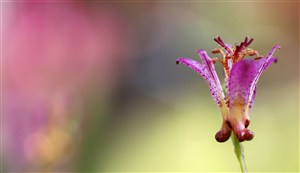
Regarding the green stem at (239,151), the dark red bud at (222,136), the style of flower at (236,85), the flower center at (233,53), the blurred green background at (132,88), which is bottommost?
the green stem at (239,151)

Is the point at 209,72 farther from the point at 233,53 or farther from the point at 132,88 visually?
the point at 132,88

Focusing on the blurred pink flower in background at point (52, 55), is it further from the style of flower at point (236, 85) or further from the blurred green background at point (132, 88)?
the style of flower at point (236, 85)

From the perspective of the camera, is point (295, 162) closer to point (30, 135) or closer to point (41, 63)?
point (30, 135)

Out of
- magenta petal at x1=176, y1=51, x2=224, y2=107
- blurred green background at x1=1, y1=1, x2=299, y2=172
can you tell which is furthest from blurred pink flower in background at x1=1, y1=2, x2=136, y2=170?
magenta petal at x1=176, y1=51, x2=224, y2=107

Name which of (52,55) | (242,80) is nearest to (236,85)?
(242,80)

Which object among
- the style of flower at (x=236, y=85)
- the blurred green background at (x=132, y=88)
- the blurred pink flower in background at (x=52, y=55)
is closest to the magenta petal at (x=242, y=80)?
the style of flower at (x=236, y=85)

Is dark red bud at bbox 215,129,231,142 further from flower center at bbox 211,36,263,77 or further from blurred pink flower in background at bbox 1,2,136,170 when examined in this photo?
blurred pink flower in background at bbox 1,2,136,170
